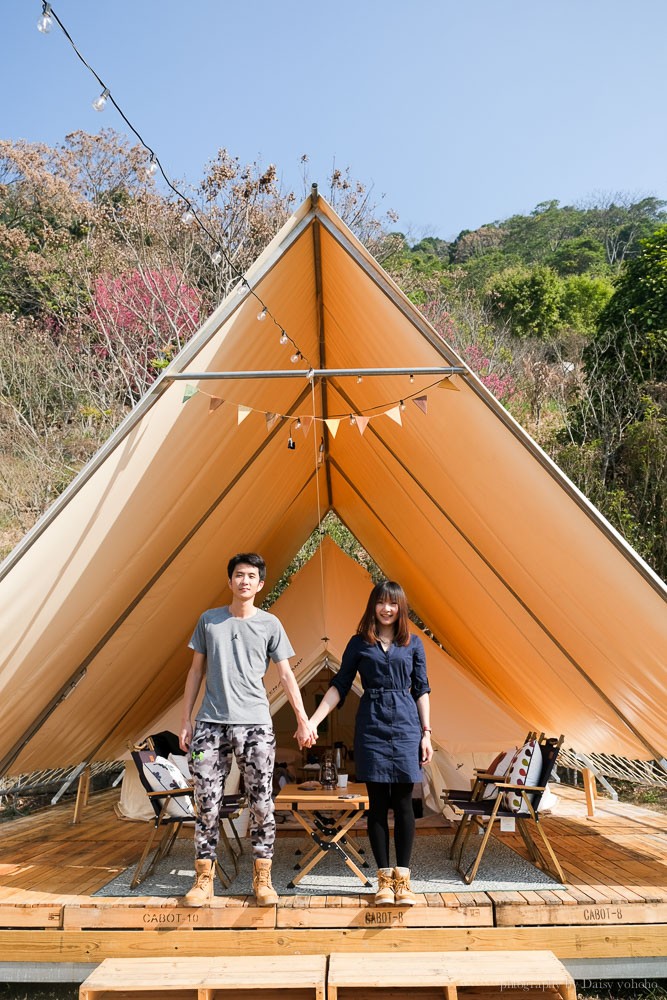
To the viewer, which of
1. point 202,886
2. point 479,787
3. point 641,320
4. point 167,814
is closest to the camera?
point 202,886

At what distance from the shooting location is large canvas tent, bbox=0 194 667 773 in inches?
129

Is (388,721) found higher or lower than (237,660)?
lower

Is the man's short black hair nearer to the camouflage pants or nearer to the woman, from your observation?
the woman

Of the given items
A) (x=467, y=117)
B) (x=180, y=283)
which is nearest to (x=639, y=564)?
(x=467, y=117)

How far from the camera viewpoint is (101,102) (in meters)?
2.25

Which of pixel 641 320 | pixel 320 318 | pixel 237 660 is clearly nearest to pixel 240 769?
pixel 237 660

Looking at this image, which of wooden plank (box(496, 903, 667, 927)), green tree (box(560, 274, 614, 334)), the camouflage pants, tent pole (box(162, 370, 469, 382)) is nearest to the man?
the camouflage pants

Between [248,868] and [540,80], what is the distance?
6.67 meters

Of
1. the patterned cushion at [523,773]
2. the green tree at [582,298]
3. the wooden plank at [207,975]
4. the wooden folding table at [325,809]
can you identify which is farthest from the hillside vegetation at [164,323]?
the wooden plank at [207,975]

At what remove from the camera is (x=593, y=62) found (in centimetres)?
711

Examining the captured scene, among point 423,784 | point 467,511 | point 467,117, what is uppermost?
point 467,117

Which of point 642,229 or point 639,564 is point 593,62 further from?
point 642,229

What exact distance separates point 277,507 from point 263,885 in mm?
3181

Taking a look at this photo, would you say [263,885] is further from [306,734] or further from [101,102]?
[101,102]
